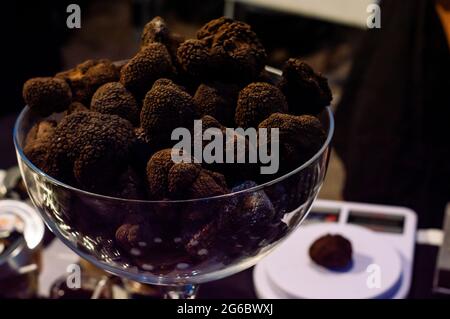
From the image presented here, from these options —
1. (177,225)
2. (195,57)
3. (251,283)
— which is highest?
(195,57)

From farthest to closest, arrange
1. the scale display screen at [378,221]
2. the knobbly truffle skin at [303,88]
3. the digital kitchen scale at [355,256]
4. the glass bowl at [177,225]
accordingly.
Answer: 1. the scale display screen at [378,221]
2. the digital kitchen scale at [355,256]
3. the knobbly truffle skin at [303,88]
4. the glass bowl at [177,225]

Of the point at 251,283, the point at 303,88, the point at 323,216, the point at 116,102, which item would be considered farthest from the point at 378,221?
the point at 116,102

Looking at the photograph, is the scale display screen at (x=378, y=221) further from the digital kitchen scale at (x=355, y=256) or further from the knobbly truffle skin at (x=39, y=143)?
the knobbly truffle skin at (x=39, y=143)

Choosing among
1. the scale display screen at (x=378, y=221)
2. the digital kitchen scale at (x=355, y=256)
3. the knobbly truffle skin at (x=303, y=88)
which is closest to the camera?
the knobbly truffle skin at (x=303, y=88)

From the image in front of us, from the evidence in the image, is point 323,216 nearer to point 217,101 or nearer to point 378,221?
point 378,221

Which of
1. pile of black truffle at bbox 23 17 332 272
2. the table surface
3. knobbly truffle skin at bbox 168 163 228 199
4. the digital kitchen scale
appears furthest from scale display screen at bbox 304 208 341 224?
knobbly truffle skin at bbox 168 163 228 199

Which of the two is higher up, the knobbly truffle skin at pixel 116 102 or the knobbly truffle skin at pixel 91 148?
the knobbly truffle skin at pixel 116 102

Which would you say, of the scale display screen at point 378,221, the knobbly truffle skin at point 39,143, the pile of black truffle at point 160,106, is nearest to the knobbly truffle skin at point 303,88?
the pile of black truffle at point 160,106
